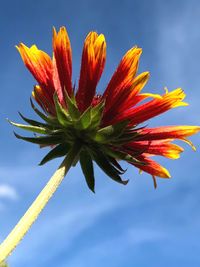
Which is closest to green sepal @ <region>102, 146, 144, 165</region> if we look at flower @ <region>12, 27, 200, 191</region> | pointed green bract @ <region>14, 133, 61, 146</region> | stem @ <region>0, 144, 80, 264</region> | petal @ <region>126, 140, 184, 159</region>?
flower @ <region>12, 27, 200, 191</region>

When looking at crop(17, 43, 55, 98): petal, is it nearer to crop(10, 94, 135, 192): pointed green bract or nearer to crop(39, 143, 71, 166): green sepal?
crop(10, 94, 135, 192): pointed green bract

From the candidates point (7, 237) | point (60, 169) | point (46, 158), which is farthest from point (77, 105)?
point (7, 237)

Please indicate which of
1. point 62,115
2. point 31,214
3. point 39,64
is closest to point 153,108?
point 62,115

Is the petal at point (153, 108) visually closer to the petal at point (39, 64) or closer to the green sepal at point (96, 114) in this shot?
the green sepal at point (96, 114)

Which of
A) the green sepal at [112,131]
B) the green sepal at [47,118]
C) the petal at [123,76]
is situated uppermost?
the petal at [123,76]

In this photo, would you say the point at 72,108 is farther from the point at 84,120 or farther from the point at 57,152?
Result: the point at 57,152

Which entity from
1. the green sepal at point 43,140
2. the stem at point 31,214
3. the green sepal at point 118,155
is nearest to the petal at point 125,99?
the green sepal at point 118,155

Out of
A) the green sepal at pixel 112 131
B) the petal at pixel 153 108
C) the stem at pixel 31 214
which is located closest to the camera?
the stem at pixel 31 214

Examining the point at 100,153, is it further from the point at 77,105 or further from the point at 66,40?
the point at 66,40
